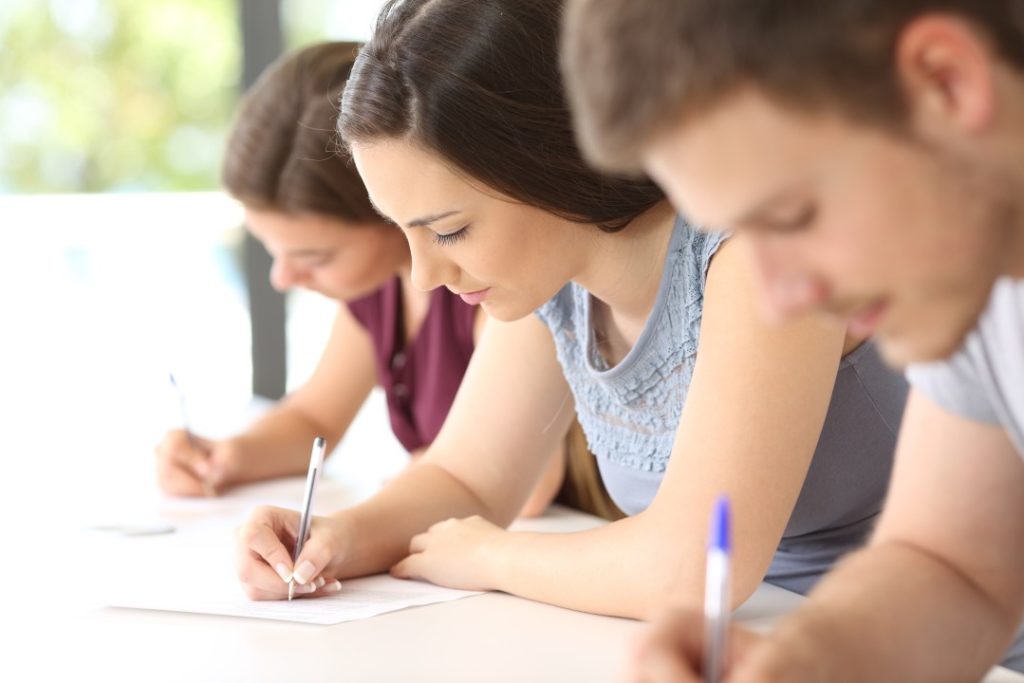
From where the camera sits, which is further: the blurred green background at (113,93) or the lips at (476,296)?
the blurred green background at (113,93)

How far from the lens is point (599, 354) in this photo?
1.45 metres

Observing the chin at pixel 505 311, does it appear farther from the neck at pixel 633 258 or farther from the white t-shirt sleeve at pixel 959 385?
the white t-shirt sleeve at pixel 959 385

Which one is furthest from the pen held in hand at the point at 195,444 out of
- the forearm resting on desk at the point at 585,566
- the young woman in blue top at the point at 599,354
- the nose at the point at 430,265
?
the nose at the point at 430,265

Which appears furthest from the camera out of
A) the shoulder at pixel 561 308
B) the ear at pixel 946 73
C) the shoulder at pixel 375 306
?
the shoulder at pixel 375 306

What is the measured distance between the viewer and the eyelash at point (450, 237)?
1289mm

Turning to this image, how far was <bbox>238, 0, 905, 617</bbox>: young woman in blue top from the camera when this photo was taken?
1167 millimetres

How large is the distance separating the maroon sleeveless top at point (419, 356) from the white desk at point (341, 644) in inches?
34.6

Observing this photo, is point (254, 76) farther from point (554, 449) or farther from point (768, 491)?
point (768, 491)

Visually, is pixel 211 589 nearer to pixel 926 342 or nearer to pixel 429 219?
pixel 429 219

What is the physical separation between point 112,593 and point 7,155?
3439 millimetres

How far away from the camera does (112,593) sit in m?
1.34

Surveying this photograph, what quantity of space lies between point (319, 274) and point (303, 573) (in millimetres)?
846

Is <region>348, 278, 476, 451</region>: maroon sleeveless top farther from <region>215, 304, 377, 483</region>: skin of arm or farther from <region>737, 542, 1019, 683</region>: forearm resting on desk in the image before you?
<region>737, 542, 1019, 683</region>: forearm resting on desk

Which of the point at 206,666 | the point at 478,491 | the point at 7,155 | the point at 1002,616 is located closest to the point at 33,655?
the point at 206,666
